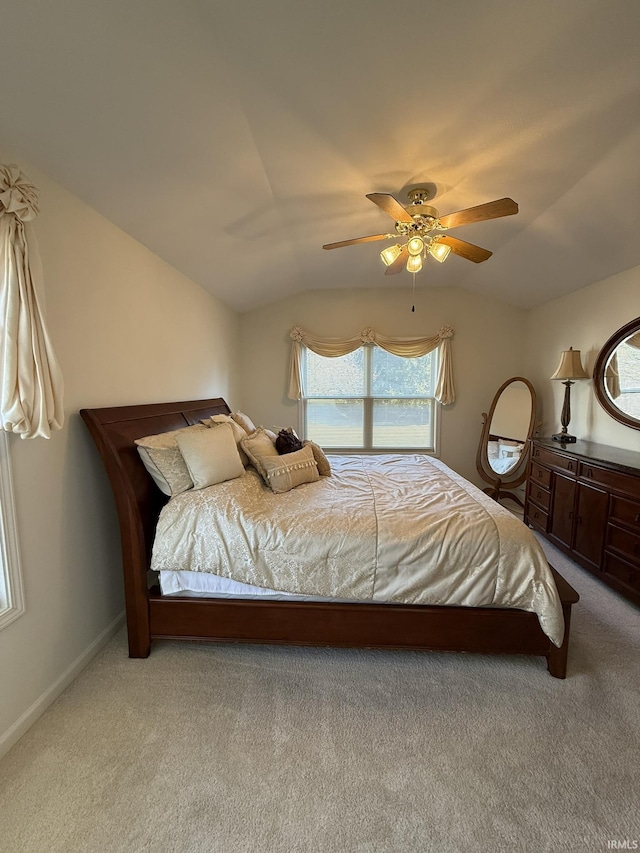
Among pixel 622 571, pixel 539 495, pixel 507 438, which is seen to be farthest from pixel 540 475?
pixel 622 571

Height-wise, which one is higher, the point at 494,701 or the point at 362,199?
the point at 362,199

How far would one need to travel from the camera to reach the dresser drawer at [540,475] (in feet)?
11.0

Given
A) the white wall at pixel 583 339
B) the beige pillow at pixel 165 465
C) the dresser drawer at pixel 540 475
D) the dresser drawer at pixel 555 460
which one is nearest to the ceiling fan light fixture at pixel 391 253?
the beige pillow at pixel 165 465

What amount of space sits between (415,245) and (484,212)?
1.54 ft

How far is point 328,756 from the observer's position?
57.3 inches

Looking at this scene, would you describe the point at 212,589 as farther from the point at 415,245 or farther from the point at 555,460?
the point at 555,460

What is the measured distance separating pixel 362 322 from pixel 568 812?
14.2 ft

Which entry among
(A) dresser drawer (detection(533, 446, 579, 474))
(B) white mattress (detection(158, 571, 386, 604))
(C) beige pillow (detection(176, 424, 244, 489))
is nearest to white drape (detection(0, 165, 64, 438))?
(C) beige pillow (detection(176, 424, 244, 489))

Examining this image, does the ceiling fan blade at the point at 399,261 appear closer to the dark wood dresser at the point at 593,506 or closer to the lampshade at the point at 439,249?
the lampshade at the point at 439,249

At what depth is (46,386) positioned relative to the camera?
1490 mm

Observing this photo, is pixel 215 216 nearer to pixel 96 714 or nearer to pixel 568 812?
pixel 96 714

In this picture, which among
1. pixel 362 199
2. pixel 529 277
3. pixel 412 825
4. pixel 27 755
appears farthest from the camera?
pixel 529 277

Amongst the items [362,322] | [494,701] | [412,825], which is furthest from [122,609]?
[362,322]

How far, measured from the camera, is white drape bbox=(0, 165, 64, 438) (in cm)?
137
